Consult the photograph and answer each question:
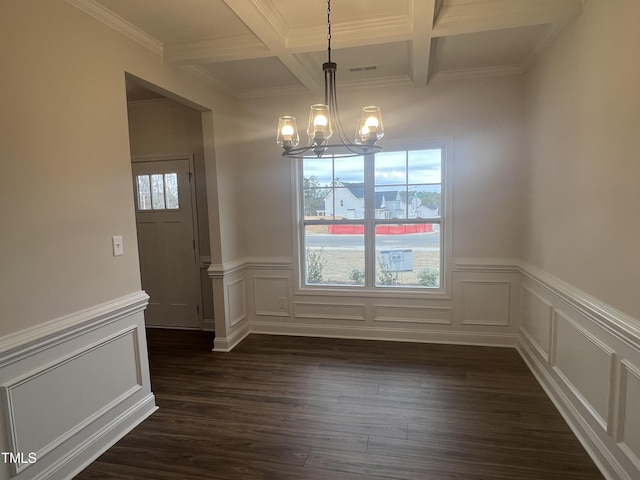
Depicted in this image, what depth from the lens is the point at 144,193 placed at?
441 cm

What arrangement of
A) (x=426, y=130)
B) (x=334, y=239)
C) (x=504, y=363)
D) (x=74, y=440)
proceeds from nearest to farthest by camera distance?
(x=74, y=440)
(x=504, y=363)
(x=426, y=130)
(x=334, y=239)

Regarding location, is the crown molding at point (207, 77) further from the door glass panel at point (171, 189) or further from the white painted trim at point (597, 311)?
the white painted trim at point (597, 311)

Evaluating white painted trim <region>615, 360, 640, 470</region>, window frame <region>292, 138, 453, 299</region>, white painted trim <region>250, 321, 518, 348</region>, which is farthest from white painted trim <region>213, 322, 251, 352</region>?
white painted trim <region>615, 360, 640, 470</region>

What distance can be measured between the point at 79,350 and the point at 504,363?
3387 millimetres

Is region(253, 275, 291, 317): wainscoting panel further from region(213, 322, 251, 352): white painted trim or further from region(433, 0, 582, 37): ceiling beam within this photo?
region(433, 0, 582, 37): ceiling beam

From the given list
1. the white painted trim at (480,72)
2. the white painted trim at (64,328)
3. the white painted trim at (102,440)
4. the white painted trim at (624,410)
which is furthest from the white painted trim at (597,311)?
the white painted trim at (102,440)

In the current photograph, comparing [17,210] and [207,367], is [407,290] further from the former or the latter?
[17,210]

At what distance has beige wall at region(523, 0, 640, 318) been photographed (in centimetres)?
180

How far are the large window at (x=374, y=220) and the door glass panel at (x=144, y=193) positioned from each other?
1.92 meters

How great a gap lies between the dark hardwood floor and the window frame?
2.06 feet

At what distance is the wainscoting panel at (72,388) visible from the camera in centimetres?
180

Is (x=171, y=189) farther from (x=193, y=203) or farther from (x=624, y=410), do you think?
(x=624, y=410)

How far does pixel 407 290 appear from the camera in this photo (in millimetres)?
3914

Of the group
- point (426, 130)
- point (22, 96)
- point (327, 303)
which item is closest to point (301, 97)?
point (426, 130)
